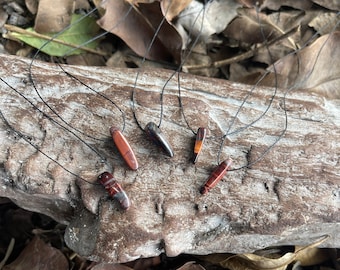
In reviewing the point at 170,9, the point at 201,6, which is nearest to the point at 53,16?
the point at 170,9

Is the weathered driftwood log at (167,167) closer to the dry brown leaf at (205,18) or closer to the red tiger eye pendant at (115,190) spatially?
the red tiger eye pendant at (115,190)

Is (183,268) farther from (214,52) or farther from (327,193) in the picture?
(214,52)

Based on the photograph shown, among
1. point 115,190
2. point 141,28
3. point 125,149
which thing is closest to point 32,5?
point 141,28

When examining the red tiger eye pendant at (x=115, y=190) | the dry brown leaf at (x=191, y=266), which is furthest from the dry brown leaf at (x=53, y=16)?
the dry brown leaf at (x=191, y=266)

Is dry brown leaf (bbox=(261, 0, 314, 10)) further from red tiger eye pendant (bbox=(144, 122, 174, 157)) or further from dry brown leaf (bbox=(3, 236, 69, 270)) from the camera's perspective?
dry brown leaf (bbox=(3, 236, 69, 270))

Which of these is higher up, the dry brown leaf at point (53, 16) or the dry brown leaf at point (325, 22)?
the dry brown leaf at point (325, 22)

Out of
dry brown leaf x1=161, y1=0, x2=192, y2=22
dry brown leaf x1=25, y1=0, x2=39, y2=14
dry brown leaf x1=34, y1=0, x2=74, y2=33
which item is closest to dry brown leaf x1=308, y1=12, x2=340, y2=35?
dry brown leaf x1=161, y1=0, x2=192, y2=22
